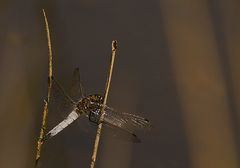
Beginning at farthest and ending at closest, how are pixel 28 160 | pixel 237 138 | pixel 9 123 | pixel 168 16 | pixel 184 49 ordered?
pixel 168 16
pixel 184 49
pixel 237 138
pixel 9 123
pixel 28 160

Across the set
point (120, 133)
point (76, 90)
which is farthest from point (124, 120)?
point (76, 90)

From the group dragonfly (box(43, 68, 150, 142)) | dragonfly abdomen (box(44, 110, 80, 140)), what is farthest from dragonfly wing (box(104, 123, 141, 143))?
dragonfly abdomen (box(44, 110, 80, 140))

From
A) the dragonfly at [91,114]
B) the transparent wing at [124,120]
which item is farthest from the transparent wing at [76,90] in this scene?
the transparent wing at [124,120]

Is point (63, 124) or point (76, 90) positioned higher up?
point (76, 90)

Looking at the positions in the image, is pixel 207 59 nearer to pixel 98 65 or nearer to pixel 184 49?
pixel 184 49

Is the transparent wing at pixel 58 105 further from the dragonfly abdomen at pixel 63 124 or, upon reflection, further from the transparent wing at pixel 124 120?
the transparent wing at pixel 124 120

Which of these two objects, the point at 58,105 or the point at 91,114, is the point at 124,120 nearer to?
the point at 91,114

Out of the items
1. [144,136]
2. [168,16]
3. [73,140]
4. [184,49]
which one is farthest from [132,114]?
[168,16]
